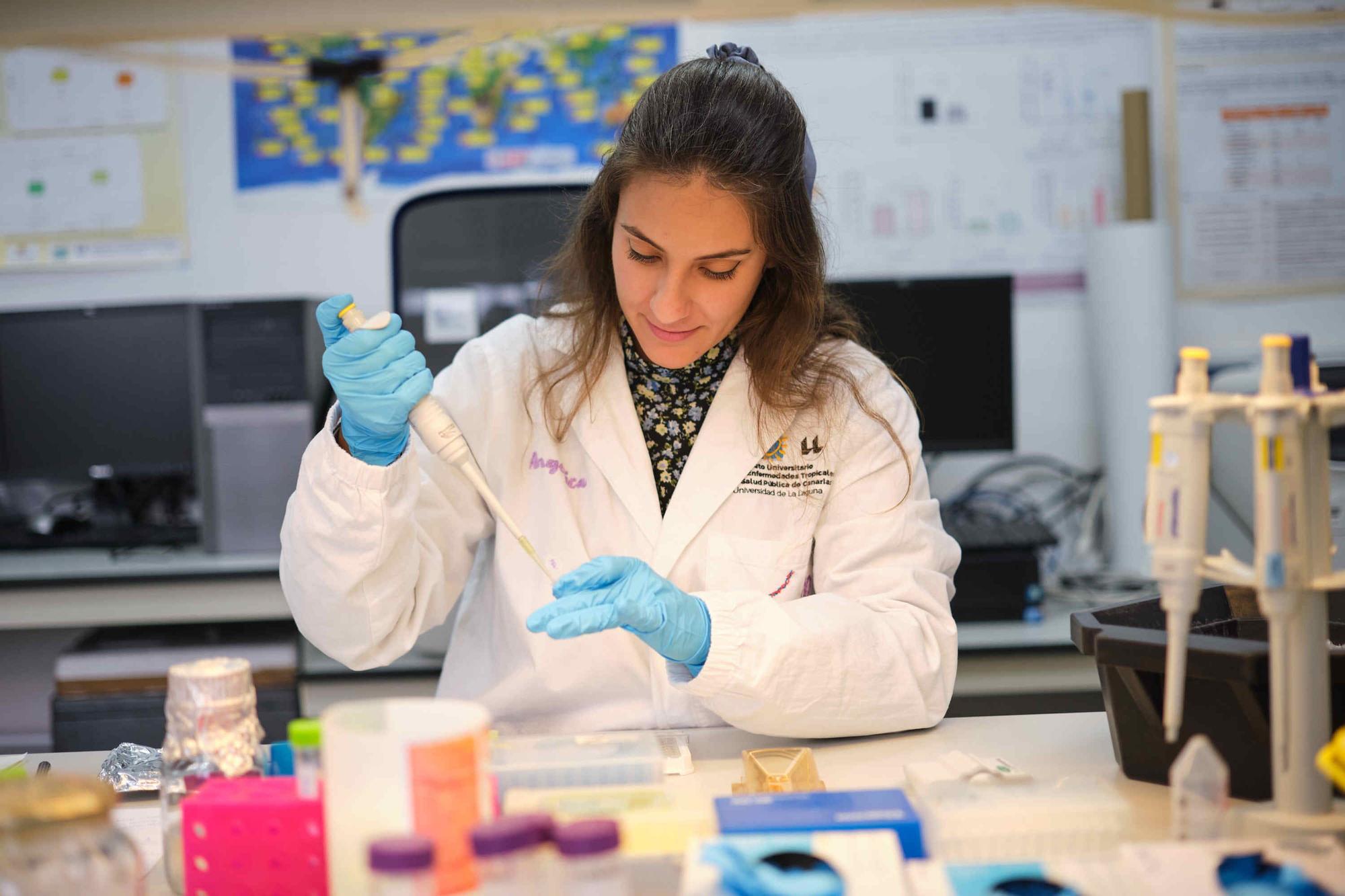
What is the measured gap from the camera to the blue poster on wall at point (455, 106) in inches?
107

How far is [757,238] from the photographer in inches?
51.5

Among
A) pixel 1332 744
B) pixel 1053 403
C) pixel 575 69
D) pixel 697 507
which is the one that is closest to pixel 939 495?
pixel 1053 403

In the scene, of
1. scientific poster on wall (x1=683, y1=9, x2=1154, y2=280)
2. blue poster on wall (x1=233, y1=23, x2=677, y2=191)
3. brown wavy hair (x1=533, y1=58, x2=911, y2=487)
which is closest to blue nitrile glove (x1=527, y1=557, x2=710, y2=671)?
brown wavy hair (x1=533, y1=58, x2=911, y2=487)

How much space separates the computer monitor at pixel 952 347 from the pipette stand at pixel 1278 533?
5.41ft

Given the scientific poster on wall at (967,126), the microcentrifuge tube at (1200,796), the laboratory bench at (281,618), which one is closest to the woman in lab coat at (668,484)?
the microcentrifuge tube at (1200,796)

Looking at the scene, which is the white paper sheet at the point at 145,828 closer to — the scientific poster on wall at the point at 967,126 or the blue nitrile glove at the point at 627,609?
the blue nitrile glove at the point at 627,609

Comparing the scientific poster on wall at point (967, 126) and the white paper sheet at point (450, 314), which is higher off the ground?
the scientific poster on wall at point (967, 126)

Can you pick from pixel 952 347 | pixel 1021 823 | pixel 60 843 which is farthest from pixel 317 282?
pixel 1021 823

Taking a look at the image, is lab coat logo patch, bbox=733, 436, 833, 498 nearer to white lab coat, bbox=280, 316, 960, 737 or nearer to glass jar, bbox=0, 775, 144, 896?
white lab coat, bbox=280, 316, 960, 737

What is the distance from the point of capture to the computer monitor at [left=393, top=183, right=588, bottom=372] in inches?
98.7

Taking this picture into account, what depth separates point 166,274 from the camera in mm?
2791

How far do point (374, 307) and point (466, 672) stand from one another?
1.56 metres

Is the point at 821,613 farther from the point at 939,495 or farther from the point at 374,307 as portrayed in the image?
the point at 374,307

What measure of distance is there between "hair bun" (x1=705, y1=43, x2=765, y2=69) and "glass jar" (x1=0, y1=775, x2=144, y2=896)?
1.01 meters
